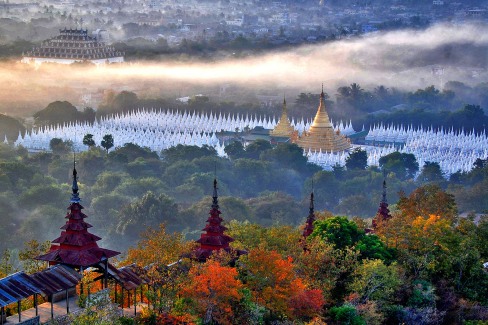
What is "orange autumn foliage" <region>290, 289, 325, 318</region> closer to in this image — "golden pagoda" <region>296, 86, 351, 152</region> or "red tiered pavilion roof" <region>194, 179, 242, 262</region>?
"red tiered pavilion roof" <region>194, 179, 242, 262</region>

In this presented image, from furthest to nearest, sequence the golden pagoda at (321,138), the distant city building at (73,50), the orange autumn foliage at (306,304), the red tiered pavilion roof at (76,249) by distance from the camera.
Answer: the distant city building at (73,50) → the golden pagoda at (321,138) → the orange autumn foliage at (306,304) → the red tiered pavilion roof at (76,249)

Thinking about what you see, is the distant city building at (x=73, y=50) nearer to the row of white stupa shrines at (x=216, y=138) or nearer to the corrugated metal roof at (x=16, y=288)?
the row of white stupa shrines at (x=216, y=138)

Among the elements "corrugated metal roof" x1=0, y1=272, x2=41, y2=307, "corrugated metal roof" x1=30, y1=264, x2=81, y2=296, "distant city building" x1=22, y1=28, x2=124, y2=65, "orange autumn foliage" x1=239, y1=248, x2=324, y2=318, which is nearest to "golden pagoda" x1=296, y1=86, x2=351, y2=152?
"distant city building" x1=22, y1=28, x2=124, y2=65

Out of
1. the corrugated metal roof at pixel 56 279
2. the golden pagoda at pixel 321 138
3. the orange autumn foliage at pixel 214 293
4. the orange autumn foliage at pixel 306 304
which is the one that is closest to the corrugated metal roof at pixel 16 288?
the corrugated metal roof at pixel 56 279

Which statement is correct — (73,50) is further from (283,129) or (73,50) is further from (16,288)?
(16,288)

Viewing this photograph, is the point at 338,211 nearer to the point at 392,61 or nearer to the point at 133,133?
the point at 133,133

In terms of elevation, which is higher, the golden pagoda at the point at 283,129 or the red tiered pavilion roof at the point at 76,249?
the red tiered pavilion roof at the point at 76,249
